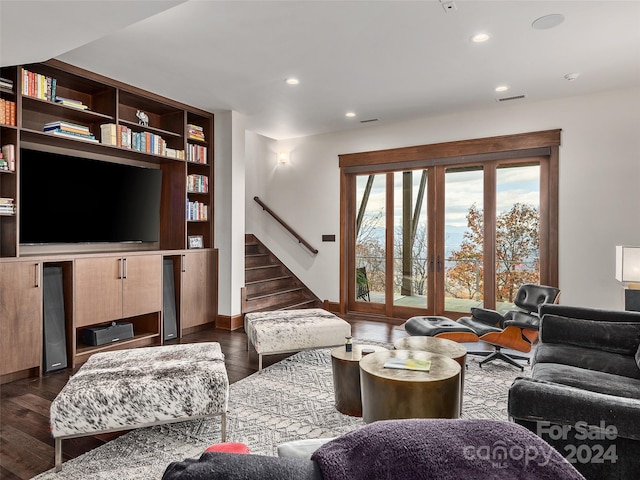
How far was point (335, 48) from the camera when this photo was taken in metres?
3.19

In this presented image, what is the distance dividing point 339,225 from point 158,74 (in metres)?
3.21

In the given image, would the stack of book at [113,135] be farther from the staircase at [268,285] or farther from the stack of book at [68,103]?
the staircase at [268,285]

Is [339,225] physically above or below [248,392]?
above

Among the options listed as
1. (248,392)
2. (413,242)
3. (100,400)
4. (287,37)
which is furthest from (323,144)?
(100,400)

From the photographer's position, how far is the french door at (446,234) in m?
4.68

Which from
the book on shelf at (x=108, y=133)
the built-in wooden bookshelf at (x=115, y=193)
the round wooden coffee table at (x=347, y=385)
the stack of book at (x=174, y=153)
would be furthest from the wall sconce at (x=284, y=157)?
the round wooden coffee table at (x=347, y=385)

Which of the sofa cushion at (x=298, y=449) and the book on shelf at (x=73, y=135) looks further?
the book on shelf at (x=73, y=135)

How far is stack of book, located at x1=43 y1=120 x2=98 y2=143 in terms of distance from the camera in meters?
3.54

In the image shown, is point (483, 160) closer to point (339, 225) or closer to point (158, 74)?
point (339, 225)

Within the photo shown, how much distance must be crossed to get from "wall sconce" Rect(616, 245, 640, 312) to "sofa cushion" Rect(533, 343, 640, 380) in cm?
143

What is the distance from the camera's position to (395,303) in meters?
5.58

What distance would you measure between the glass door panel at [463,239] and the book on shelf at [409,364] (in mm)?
2959

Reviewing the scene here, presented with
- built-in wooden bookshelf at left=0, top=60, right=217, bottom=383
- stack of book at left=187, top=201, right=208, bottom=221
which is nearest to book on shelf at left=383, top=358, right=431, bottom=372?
built-in wooden bookshelf at left=0, top=60, right=217, bottom=383

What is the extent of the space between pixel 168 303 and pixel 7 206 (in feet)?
6.02
